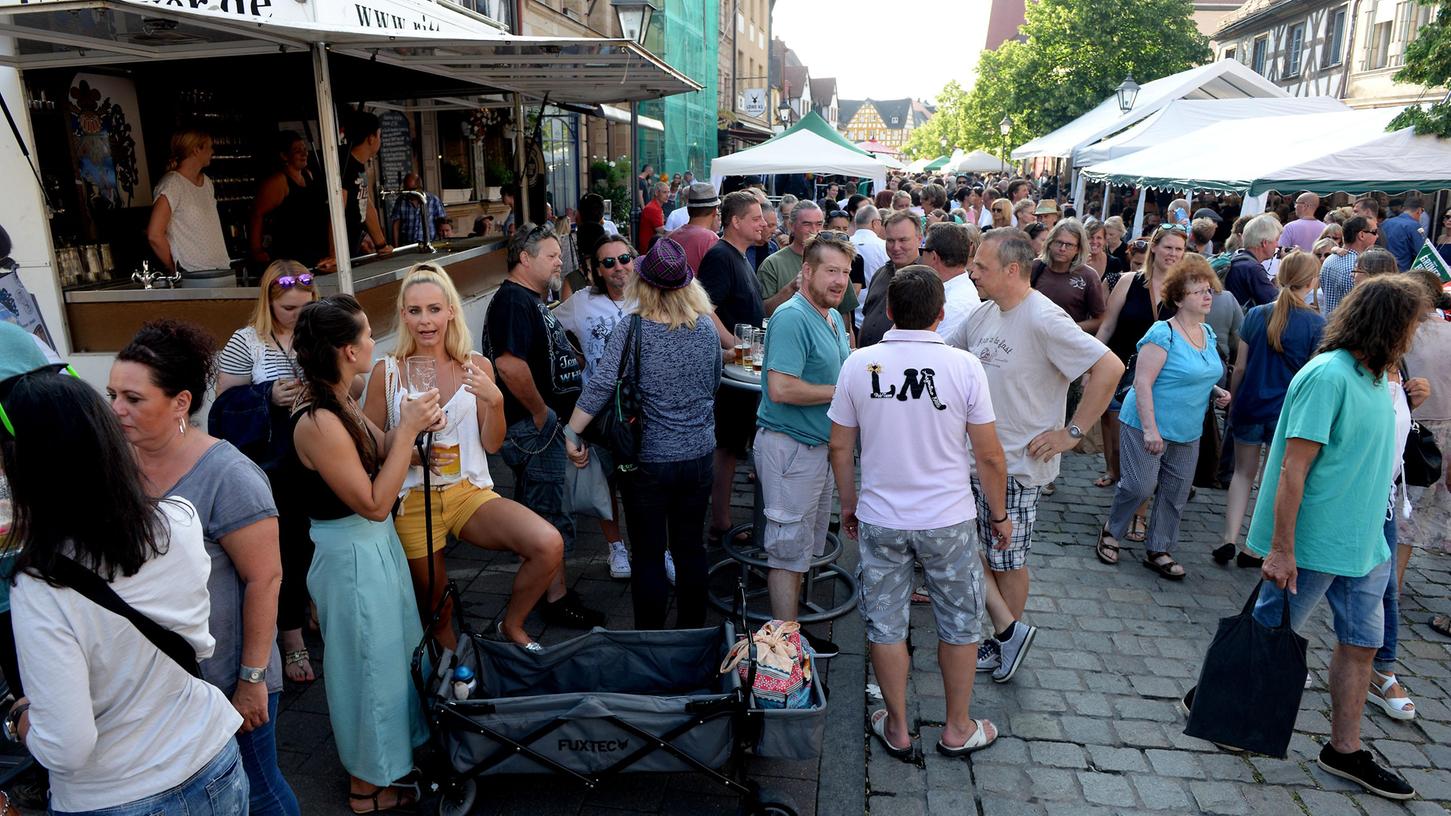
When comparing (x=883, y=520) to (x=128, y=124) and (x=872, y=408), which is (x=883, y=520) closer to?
(x=872, y=408)

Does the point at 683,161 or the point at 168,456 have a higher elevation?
the point at 683,161

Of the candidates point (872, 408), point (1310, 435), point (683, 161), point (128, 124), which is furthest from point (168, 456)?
point (683, 161)

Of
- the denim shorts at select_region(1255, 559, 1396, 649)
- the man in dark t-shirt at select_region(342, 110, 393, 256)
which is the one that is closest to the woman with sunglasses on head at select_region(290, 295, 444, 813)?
the denim shorts at select_region(1255, 559, 1396, 649)

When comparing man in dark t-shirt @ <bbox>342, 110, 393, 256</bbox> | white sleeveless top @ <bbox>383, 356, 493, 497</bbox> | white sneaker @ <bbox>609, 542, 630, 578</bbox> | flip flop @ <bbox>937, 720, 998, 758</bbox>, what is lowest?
flip flop @ <bbox>937, 720, 998, 758</bbox>

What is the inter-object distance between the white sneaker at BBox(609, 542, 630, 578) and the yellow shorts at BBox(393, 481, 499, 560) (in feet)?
4.90

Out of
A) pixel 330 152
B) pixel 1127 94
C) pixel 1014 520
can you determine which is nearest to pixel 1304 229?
pixel 1014 520

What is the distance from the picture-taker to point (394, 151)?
10.1 m

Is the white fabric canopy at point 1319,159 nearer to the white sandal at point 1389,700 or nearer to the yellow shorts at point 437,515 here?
the white sandal at point 1389,700

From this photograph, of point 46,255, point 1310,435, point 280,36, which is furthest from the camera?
point 46,255

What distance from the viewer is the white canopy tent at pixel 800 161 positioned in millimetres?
12516

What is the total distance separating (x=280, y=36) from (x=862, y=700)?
4.14 m

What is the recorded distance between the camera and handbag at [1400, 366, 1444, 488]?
3701 mm

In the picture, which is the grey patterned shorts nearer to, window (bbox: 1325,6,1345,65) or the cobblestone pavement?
the cobblestone pavement

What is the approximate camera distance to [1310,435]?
10.0 feet
